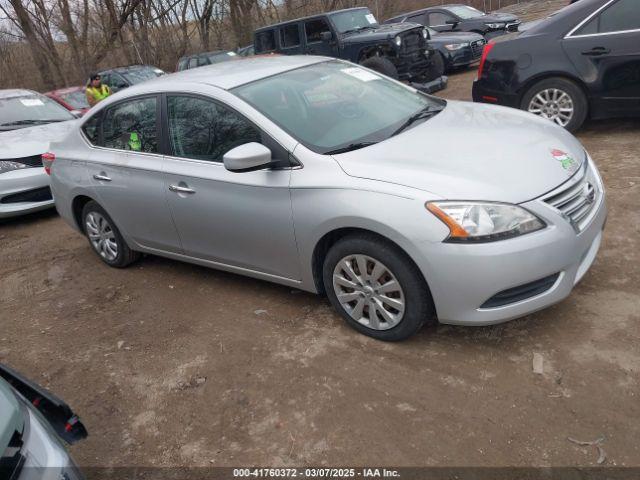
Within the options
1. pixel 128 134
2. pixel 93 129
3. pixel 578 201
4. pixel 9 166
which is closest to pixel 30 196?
pixel 9 166

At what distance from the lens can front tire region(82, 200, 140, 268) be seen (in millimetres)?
4871

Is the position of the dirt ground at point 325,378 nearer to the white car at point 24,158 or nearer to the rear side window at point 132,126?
the rear side window at point 132,126

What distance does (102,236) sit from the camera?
5.03m

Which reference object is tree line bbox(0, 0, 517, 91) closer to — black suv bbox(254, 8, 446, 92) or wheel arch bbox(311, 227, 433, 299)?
black suv bbox(254, 8, 446, 92)

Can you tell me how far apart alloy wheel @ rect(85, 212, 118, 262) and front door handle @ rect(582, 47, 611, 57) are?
205 inches

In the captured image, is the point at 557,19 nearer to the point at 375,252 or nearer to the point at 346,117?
the point at 346,117

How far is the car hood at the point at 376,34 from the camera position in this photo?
10.1 m

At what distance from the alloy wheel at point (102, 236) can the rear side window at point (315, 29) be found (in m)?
7.79

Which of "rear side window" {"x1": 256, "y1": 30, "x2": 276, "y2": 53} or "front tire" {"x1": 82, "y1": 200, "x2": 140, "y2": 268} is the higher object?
"rear side window" {"x1": 256, "y1": 30, "x2": 276, "y2": 53}

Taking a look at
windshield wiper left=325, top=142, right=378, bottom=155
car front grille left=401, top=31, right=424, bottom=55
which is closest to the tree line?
car front grille left=401, top=31, right=424, bottom=55

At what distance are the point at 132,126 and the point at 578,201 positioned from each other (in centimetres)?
336

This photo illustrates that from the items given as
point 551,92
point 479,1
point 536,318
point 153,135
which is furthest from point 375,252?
point 479,1

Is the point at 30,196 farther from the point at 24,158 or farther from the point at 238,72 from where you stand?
the point at 238,72

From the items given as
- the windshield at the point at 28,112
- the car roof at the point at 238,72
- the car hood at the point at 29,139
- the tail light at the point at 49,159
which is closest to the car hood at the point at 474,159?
the car roof at the point at 238,72
